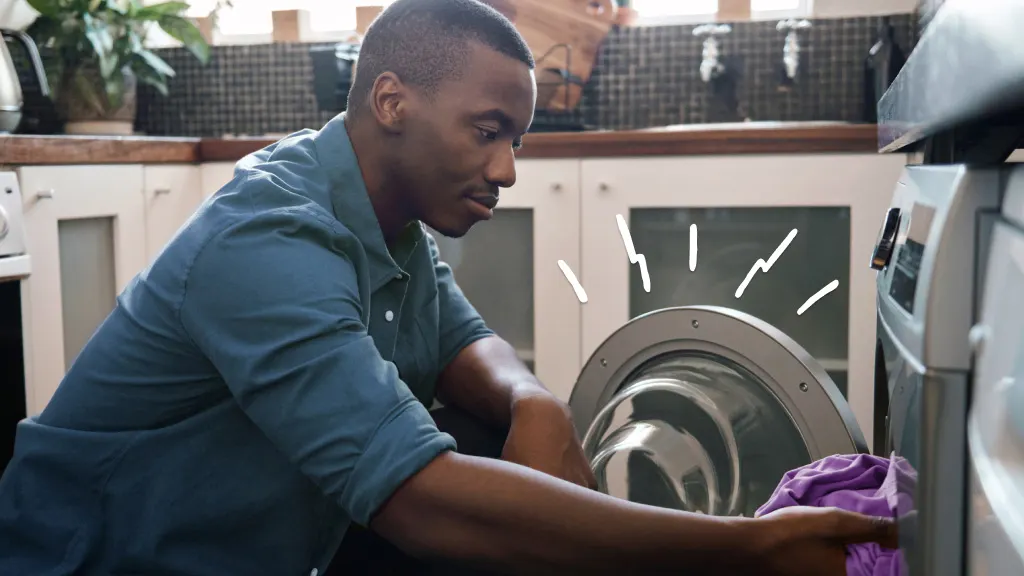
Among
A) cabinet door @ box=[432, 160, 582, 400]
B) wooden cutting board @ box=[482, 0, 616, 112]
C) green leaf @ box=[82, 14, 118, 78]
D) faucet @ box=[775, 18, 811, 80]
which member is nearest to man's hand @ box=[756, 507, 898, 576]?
cabinet door @ box=[432, 160, 582, 400]

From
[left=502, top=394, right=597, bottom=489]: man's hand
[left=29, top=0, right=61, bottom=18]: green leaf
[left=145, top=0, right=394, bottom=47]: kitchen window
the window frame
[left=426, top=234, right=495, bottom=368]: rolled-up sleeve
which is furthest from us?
[left=145, top=0, right=394, bottom=47]: kitchen window

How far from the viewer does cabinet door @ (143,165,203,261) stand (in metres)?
2.39

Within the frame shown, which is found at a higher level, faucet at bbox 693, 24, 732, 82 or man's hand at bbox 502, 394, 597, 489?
faucet at bbox 693, 24, 732, 82

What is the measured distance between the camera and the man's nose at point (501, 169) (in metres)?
1.12

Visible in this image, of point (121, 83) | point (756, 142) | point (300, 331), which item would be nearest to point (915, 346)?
A: point (300, 331)

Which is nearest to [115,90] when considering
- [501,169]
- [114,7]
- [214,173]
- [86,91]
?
[86,91]

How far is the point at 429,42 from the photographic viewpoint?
1.12 m

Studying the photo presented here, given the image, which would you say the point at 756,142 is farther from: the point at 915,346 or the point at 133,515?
the point at 915,346

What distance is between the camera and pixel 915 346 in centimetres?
55

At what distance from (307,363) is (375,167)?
1.11ft

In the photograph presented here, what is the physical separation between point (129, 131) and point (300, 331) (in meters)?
2.18

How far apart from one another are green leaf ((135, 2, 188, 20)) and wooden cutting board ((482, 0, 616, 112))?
84 cm

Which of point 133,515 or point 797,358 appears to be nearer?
point 133,515

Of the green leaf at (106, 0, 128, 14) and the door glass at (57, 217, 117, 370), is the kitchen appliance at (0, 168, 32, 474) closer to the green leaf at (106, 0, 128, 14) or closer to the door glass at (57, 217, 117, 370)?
the door glass at (57, 217, 117, 370)
